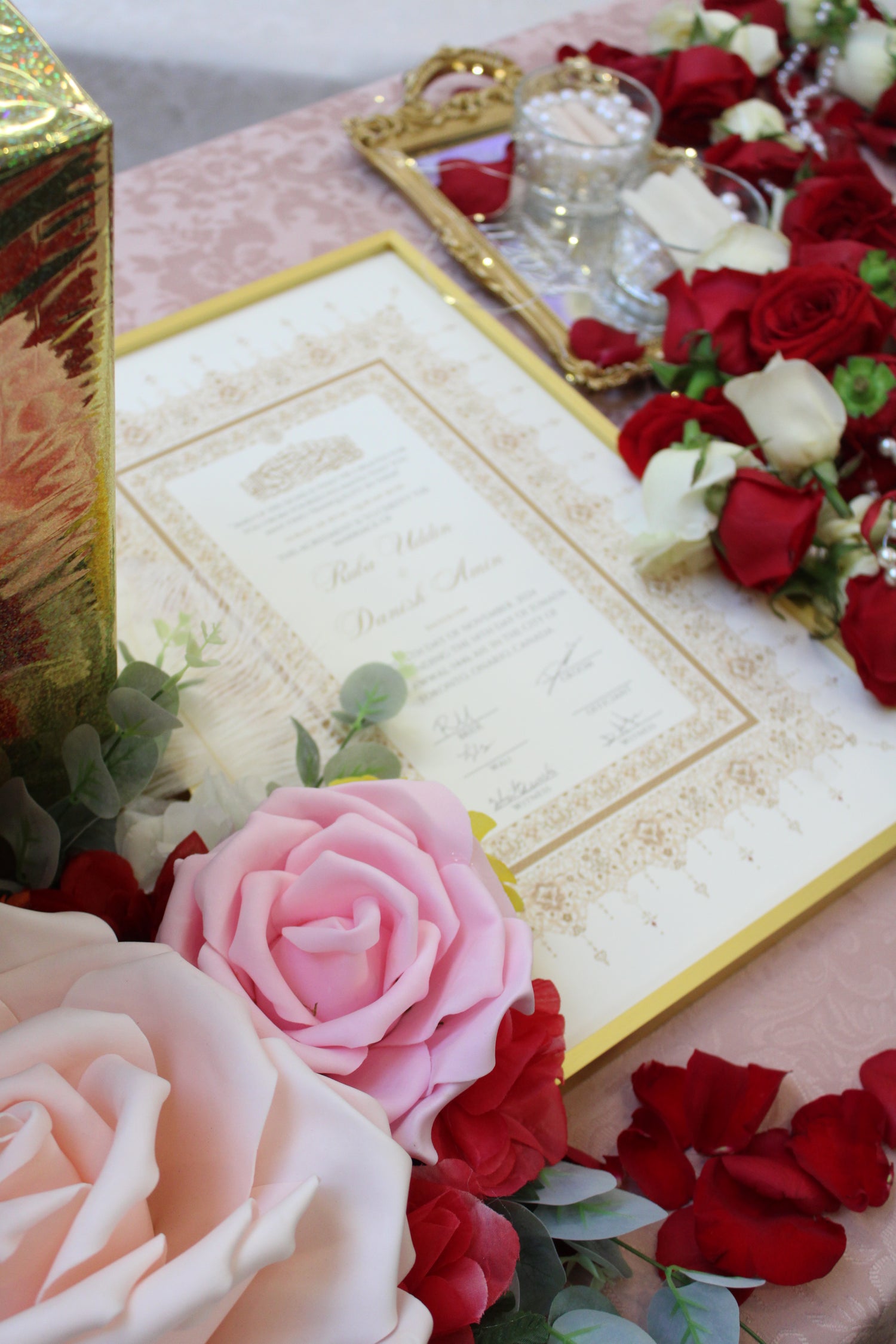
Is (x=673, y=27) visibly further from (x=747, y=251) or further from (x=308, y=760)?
(x=308, y=760)

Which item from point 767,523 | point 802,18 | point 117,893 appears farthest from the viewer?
point 802,18

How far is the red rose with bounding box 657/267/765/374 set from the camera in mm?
655

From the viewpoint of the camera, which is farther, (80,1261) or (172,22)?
(172,22)

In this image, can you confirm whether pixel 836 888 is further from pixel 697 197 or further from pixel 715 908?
pixel 697 197

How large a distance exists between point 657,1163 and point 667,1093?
1.2 inches

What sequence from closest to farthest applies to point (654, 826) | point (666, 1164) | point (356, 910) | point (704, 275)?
point (356, 910) < point (666, 1164) < point (654, 826) < point (704, 275)

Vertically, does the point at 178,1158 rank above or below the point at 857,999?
above

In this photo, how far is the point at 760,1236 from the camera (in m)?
0.41

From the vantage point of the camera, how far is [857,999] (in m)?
0.51

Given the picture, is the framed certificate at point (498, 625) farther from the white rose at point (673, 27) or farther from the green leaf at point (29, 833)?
the white rose at point (673, 27)

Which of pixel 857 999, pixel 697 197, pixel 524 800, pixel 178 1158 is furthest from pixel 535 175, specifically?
pixel 178 1158

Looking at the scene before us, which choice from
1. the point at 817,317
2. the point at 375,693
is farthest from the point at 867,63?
the point at 375,693

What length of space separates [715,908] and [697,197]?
522 millimetres

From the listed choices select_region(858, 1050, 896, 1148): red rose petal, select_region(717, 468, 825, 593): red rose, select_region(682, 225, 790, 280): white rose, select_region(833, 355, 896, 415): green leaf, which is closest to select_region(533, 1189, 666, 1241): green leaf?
select_region(858, 1050, 896, 1148): red rose petal
